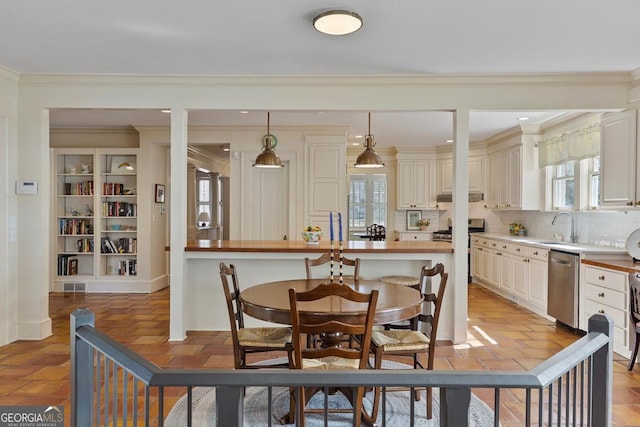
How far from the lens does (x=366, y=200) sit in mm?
8219

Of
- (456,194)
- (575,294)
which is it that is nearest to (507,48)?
(456,194)

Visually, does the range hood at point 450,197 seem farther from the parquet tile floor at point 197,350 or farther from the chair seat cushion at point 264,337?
the chair seat cushion at point 264,337

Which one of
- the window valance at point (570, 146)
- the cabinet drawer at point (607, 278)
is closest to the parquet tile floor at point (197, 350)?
the cabinet drawer at point (607, 278)

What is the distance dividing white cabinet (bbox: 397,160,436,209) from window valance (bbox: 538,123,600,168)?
2253 millimetres

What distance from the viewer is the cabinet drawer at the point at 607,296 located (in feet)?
11.4

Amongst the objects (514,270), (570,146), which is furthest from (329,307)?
(570,146)

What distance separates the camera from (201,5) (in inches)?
99.8

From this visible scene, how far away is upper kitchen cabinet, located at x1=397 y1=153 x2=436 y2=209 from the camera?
774 centimetres

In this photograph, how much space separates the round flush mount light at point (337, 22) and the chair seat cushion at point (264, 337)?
2.03 m

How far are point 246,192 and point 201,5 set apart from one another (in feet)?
12.1

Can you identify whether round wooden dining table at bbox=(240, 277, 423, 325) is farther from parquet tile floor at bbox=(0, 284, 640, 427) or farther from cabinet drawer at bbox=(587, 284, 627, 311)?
cabinet drawer at bbox=(587, 284, 627, 311)

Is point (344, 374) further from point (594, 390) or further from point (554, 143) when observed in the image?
point (554, 143)

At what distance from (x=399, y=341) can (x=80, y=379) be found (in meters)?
1.83

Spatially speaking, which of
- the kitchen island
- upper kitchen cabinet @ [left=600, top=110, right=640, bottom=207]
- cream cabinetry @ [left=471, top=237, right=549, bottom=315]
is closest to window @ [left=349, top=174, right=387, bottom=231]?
cream cabinetry @ [left=471, top=237, right=549, bottom=315]
